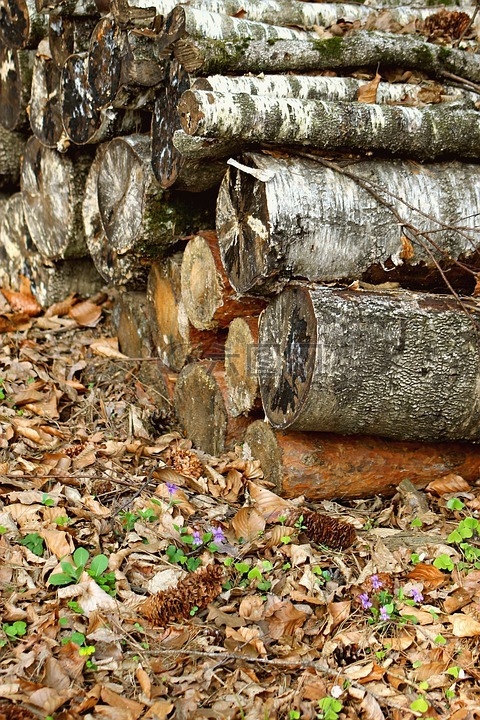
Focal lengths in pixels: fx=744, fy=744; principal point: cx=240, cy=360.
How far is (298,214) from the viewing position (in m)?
2.99

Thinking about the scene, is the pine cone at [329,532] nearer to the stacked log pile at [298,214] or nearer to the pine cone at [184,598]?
the stacked log pile at [298,214]

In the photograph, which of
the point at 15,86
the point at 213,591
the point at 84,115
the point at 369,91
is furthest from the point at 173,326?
the point at 15,86

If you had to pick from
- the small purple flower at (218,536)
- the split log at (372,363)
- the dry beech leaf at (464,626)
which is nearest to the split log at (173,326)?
the split log at (372,363)

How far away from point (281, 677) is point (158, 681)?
0.41 m

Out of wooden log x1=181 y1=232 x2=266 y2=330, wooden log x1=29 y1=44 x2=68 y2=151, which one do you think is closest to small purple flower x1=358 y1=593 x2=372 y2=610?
wooden log x1=181 y1=232 x2=266 y2=330

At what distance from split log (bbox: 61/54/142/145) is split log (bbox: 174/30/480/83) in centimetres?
72

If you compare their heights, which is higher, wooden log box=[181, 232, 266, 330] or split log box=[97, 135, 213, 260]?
split log box=[97, 135, 213, 260]

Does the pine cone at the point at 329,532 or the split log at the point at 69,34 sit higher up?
the split log at the point at 69,34

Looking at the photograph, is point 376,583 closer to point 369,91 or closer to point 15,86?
point 369,91

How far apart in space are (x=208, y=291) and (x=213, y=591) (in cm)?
142

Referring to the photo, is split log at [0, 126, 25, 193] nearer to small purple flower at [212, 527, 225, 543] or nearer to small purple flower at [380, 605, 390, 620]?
small purple flower at [212, 527, 225, 543]

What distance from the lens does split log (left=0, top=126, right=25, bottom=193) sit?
5329 mm

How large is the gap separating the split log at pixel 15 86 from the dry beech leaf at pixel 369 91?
2.31 m

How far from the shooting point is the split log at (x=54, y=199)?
4.49 meters
